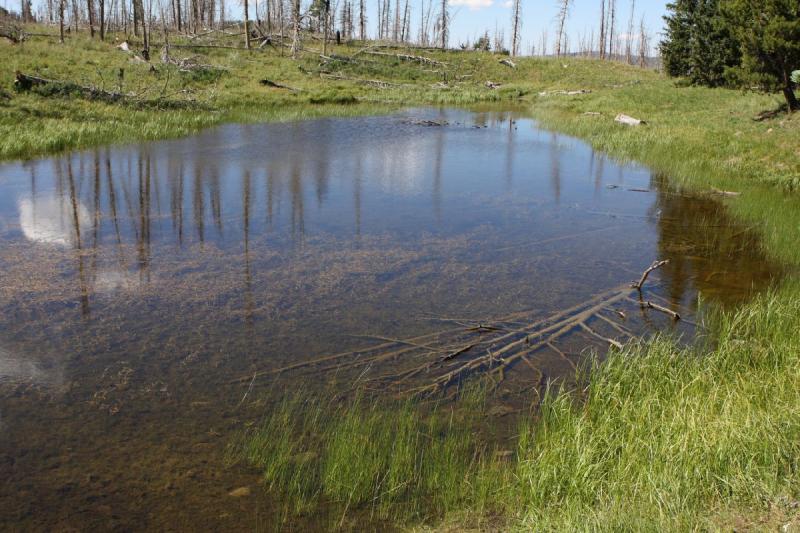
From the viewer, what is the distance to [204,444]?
4961mm

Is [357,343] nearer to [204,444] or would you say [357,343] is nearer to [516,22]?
[204,444]

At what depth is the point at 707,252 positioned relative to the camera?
1014 cm

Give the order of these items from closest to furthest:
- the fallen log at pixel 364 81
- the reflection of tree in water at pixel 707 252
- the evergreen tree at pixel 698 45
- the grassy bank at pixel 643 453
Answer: the grassy bank at pixel 643 453 → the reflection of tree in water at pixel 707 252 → the evergreen tree at pixel 698 45 → the fallen log at pixel 364 81

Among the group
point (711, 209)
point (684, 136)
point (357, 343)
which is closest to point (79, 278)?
point (357, 343)

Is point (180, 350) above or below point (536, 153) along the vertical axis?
below

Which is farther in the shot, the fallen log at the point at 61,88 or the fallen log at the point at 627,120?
the fallen log at the point at 627,120

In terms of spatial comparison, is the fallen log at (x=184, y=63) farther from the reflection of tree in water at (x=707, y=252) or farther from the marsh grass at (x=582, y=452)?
the marsh grass at (x=582, y=452)

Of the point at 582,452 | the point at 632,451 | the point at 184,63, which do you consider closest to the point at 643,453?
the point at 632,451

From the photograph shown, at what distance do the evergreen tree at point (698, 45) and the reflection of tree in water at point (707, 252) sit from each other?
2135cm

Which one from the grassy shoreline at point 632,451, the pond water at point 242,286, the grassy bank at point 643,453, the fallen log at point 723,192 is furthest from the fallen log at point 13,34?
the grassy bank at point 643,453

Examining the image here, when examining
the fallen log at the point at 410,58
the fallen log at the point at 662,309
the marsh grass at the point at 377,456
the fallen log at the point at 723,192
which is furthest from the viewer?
the fallen log at the point at 410,58

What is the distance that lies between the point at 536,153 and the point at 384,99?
54.9 feet

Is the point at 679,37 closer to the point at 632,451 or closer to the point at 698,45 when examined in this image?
the point at 698,45

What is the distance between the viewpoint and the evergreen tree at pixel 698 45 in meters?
32.5
